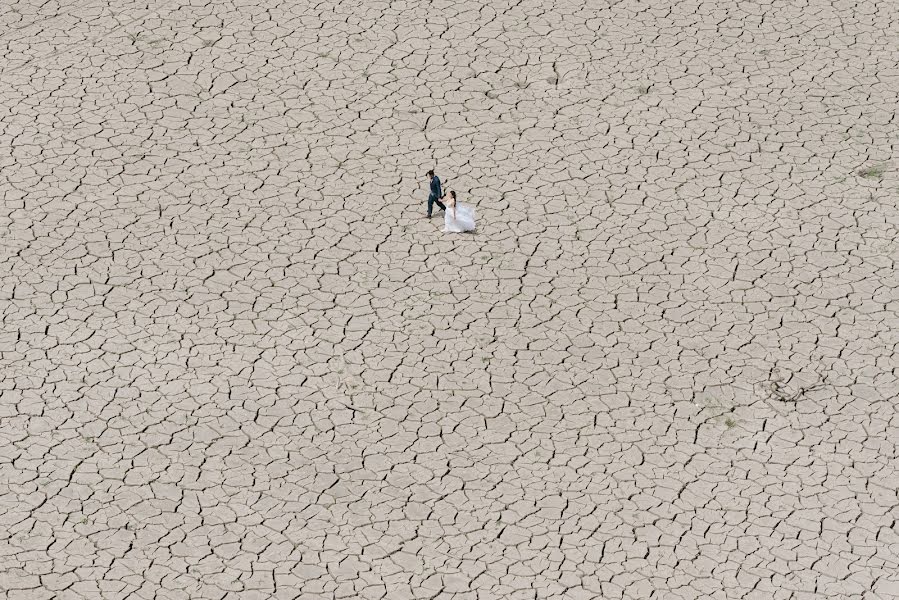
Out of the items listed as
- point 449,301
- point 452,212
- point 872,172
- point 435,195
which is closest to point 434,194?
point 435,195

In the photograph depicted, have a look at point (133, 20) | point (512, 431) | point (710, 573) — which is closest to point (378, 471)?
point (512, 431)

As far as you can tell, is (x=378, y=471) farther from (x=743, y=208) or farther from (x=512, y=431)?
(x=743, y=208)

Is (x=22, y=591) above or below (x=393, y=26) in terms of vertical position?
above

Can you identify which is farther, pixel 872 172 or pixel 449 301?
pixel 872 172

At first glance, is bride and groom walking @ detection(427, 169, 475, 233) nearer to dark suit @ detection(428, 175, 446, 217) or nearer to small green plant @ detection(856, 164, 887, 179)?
dark suit @ detection(428, 175, 446, 217)

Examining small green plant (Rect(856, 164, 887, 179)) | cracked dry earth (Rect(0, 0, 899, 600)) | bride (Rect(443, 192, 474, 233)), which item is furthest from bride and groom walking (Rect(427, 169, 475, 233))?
small green plant (Rect(856, 164, 887, 179))

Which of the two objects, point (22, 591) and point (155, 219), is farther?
point (155, 219)

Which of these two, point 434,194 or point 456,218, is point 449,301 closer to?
point 456,218

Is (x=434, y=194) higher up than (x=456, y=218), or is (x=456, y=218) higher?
(x=434, y=194)

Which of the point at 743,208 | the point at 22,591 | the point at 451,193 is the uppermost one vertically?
the point at 22,591
